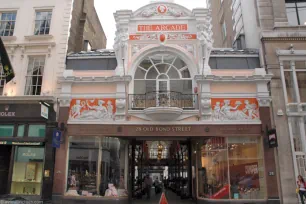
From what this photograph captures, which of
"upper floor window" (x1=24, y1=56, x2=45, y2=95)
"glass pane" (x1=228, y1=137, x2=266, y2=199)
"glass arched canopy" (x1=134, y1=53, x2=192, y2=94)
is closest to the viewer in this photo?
"glass pane" (x1=228, y1=137, x2=266, y2=199)

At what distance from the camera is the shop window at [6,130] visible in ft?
48.6

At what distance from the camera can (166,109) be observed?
43.7ft

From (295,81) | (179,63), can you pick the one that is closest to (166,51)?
(179,63)

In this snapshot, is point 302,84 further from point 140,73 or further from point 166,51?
point 140,73

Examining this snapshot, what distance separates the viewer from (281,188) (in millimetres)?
12945

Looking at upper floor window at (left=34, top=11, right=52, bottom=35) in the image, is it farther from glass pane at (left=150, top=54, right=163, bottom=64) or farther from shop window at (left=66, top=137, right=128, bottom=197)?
shop window at (left=66, top=137, right=128, bottom=197)

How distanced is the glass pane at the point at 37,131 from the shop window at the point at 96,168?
1717 millimetres

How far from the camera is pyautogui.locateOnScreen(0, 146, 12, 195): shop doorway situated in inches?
589

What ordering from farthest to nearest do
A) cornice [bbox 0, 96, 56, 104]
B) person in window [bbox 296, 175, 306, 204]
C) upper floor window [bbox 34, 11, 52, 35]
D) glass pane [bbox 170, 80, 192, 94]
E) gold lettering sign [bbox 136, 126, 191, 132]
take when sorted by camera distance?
upper floor window [bbox 34, 11, 52, 35]
glass pane [bbox 170, 80, 192, 94]
cornice [bbox 0, 96, 56, 104]
gold lettering sign [bbox 136, 126, 191, 132]
person in window [bbox 296, 175, 306, 204]

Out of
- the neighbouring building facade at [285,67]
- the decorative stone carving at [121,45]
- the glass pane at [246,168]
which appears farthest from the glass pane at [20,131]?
the neighbouring building facade at [285,67]

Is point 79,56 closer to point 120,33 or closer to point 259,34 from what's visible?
point 120,33

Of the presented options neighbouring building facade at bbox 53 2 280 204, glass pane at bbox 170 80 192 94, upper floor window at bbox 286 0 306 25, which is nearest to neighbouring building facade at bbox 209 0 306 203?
upper floor window at bbox 286 0 306 25

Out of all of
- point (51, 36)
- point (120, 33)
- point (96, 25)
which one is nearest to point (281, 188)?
point (120, 33)

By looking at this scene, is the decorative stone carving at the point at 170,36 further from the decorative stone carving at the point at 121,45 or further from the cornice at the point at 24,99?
the cornice at the point at 24,99
